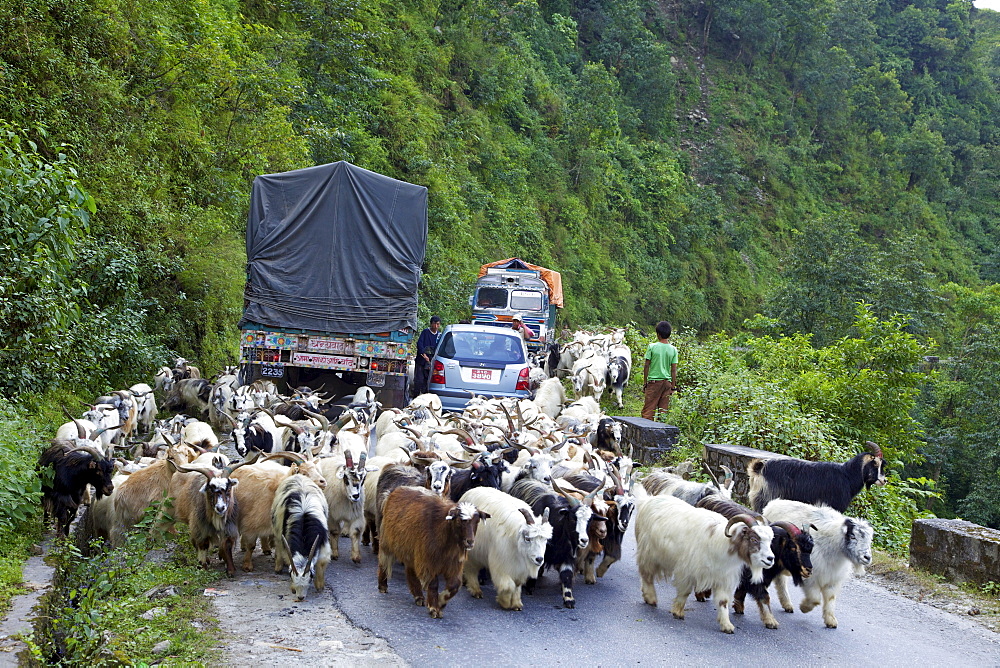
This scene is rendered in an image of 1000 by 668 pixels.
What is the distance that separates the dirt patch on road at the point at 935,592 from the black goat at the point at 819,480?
589mm

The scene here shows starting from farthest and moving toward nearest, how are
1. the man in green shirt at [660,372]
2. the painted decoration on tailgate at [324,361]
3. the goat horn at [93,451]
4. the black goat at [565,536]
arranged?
the painted decoration on tailgate at [324,361], the man in green shirt at [660,372], the goat horn at [93,451], the black goat at [565,536]

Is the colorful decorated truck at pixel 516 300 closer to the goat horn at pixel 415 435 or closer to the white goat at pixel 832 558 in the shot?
the goat horn at pixel 415 435

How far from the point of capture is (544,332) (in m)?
19.5

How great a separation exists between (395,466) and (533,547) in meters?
1.76

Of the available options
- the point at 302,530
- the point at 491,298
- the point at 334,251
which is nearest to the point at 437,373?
the point at 334,251

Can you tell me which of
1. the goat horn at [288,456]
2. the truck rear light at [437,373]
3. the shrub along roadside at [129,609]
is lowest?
the shrub along roadside at [129,609]

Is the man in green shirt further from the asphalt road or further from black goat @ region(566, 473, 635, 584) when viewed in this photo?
the asphalt road

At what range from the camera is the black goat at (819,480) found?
6973 mm

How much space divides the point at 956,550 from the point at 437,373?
7.27 metres

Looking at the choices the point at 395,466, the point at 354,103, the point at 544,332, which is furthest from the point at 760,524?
the point at 354,103

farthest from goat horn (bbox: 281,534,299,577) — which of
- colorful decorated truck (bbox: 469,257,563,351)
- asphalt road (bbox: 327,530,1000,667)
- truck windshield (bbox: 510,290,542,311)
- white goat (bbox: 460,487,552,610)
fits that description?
truck windshield (bbox: 510,290,542,311)

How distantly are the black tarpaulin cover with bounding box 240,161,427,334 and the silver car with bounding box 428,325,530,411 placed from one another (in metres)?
0.93

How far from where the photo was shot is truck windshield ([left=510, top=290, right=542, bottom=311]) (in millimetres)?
19891

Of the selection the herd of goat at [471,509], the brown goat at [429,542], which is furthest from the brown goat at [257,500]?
the brown goat at [429,542]
